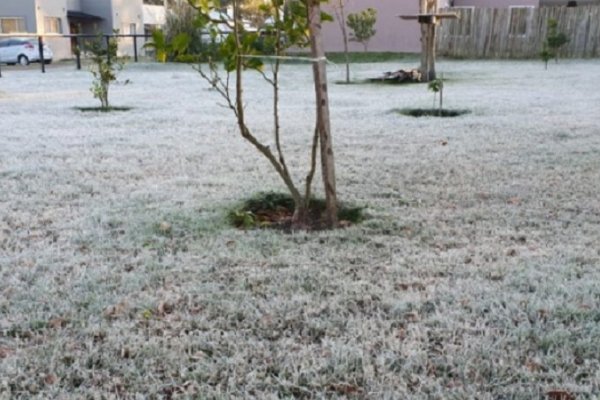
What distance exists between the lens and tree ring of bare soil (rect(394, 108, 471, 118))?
7461mm

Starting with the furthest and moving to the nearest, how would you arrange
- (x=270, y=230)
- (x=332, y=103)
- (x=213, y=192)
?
(x=332, y=103)
(x=213, y=192)
(x=270, y=230)

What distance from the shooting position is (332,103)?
9117mm

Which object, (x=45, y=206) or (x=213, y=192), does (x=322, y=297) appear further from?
(x=45, y=206)

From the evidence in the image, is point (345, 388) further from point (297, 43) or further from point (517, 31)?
point (517, 31)

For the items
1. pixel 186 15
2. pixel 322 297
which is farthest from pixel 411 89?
pixel 186 15

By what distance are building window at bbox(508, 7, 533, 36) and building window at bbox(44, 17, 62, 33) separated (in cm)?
1749

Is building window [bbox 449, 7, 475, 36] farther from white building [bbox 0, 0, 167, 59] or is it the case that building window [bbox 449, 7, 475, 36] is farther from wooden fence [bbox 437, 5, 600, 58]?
white building [bbox 0, 0, 167, 59]

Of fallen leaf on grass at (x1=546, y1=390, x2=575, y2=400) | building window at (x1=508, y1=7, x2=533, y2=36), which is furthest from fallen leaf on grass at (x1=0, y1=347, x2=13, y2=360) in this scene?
building window at (x1=508, y1=7, x2=533, y2=36)

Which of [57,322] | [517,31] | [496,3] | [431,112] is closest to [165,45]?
[57,322]

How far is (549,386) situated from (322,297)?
0.87m

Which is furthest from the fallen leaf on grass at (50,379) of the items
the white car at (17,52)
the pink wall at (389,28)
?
the white car at (17,52)

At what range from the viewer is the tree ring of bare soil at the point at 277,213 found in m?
3.30

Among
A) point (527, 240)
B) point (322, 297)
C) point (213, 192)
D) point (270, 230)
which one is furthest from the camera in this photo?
point (213, 192)

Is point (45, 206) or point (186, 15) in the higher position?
point (186, 15)
